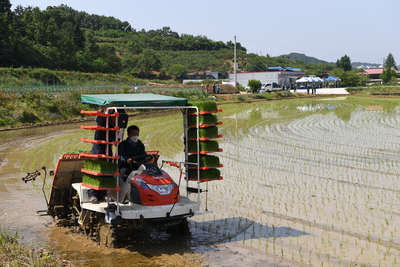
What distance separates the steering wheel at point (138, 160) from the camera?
303 inches

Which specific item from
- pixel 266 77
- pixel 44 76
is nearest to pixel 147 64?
pixel 266 77

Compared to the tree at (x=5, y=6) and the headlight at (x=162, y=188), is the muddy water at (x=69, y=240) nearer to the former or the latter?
the headlight at (x=162, y=188)

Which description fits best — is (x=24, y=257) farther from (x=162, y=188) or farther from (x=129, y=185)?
(x=162, y=188)

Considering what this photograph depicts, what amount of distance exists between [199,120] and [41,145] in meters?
12.4

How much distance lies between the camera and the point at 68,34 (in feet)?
270

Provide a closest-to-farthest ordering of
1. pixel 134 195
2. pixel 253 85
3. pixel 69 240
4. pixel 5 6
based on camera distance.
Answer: pixel 134 195 < pixel 69 240 < pixel 253 85 < pixel 5 6

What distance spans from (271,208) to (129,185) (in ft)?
10.7

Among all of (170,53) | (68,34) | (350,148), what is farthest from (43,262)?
(170,53)

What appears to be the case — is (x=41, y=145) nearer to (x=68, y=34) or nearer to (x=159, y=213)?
(x=159, y=213)

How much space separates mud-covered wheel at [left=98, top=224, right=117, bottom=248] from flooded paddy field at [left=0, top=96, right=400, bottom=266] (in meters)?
0.12

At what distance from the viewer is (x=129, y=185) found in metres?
7.42

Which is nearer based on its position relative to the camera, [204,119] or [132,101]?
[132,101]

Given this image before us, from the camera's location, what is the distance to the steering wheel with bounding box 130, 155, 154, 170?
768cm

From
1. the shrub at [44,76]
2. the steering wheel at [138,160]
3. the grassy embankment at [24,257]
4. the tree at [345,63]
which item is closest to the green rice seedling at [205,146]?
the steering wheel at [138,160]
